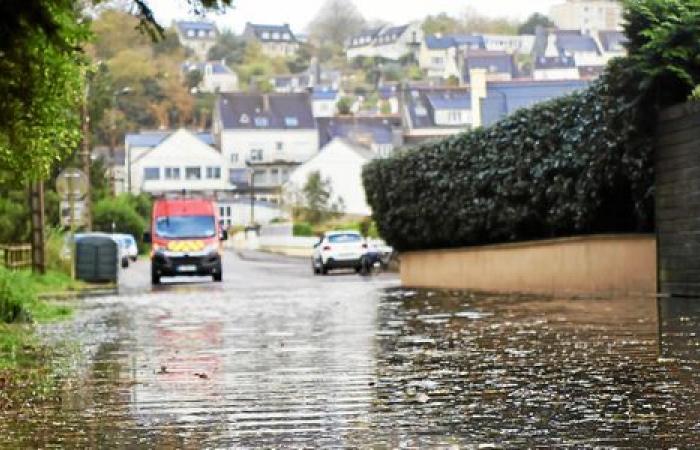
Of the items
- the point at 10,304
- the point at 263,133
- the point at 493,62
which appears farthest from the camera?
the point at 493,62

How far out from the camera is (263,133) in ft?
455

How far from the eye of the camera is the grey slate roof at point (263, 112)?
13775 centimetres

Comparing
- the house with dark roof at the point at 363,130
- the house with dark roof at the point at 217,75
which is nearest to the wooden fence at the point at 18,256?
the house with dark roof at the point at 363,130

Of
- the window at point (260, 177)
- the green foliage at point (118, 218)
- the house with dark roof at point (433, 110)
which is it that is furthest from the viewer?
the window at point (260, 177)

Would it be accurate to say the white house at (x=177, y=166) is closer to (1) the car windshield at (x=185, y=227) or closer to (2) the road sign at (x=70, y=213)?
(2) the road sign at (x=70, y=213)

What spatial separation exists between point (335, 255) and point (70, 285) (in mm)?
15576

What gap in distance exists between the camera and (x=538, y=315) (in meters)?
18.0

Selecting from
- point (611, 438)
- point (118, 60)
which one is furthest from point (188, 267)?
point (118, 60)

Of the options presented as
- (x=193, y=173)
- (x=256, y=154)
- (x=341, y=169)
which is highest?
(x=256, y=154)

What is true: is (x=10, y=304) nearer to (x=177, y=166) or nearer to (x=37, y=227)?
(x=37, y=227)

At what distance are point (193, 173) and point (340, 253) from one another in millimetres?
79040

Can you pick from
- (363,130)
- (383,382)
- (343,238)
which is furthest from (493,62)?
(383,382)

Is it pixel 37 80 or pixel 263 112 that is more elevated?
pixel 263 112

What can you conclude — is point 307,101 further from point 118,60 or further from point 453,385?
point 453,385
